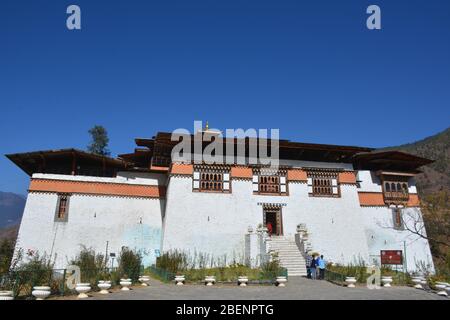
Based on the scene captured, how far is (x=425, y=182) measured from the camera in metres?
63.8

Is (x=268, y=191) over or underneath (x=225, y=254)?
over

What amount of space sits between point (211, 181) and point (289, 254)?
619 cm

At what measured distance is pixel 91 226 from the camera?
2106 centimetres

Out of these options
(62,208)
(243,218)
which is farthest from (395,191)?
(62,208)

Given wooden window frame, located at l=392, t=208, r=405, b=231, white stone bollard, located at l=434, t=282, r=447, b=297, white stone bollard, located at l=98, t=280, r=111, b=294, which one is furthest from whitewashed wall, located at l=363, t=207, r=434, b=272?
white stone bollard, located at l=98, t=280, r=111, b=294

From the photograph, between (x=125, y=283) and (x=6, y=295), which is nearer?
(x=6, y=295)

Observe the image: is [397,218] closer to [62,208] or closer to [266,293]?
[266,293]

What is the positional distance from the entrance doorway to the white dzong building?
8 cm

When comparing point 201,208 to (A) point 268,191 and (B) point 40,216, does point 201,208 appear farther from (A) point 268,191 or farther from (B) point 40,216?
(B) point 40,216

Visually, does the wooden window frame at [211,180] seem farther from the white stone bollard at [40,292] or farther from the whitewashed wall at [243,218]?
the white stone bollard at [40,292]

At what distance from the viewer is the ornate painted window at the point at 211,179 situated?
21281 millimetres

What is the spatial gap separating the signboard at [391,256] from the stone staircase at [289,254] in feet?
23.3
